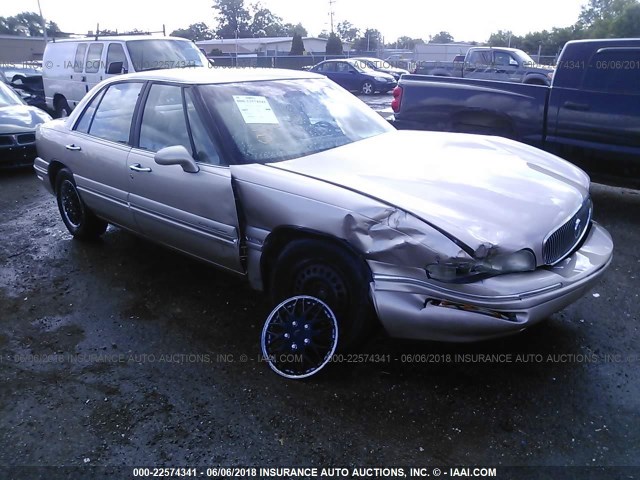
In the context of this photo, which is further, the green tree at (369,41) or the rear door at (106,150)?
the green tree at (369,41)

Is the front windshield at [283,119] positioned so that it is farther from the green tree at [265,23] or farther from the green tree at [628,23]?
the green tree at [265,23]

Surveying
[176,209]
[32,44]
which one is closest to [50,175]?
[176,209]

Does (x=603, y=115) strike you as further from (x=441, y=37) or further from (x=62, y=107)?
(x=441, y=37)

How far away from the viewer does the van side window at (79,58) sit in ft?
37.9

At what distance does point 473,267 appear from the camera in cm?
257

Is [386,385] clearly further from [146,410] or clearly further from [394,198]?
[146,410]

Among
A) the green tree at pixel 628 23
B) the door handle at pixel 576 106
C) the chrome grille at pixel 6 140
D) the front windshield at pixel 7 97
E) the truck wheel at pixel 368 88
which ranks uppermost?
the green tree at pixel 628 23

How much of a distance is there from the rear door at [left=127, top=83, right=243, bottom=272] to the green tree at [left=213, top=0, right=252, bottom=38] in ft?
304

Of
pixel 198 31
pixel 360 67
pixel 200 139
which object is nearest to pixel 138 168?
pixel 200 139

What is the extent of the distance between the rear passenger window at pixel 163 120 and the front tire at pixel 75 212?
138 centimetres

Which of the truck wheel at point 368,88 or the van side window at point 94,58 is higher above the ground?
the van side window at point 94,58

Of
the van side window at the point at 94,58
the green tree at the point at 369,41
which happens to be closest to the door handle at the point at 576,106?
the van side window at the point at 94,58

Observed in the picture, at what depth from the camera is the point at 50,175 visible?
5.28 metres

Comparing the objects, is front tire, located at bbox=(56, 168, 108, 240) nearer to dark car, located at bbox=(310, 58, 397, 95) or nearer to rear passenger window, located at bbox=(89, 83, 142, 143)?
rear passenger window, located at bbox=(89, 83, 142, 143)
